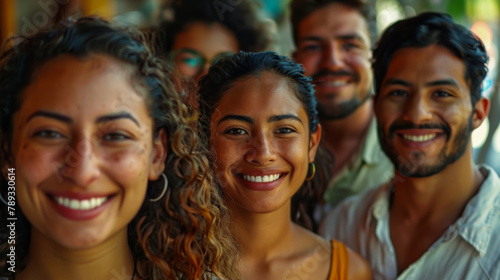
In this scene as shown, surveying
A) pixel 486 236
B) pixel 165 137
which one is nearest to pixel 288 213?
pixel 165 137

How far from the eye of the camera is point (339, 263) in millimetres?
2045

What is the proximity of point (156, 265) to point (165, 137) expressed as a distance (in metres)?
0.41

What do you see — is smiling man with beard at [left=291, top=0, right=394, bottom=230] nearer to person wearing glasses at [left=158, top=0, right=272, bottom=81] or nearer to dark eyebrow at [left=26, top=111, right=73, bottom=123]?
person wearing glasses at [left=158, top=0, right=272, bottom=81]

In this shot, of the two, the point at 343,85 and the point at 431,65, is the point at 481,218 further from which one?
the point at 343,85

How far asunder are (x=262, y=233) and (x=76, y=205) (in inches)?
27.9

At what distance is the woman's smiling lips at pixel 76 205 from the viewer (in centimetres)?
151

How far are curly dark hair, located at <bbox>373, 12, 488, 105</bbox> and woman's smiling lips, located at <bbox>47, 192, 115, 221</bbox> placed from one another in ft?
4.21

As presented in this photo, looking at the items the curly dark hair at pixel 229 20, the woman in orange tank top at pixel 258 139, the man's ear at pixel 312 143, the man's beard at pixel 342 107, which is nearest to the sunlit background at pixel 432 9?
the curly dark hair at pixel 229 20

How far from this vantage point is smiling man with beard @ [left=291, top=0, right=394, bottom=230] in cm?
286

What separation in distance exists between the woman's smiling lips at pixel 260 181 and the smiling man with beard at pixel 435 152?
0.63m

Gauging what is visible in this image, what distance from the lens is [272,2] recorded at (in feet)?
15.6

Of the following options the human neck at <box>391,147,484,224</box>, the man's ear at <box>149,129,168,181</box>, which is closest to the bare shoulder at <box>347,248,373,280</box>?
the human neck at <box>391,147,484,224</box>

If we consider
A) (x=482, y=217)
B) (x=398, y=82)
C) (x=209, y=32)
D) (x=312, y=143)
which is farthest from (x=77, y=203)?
(x=209, y=32)

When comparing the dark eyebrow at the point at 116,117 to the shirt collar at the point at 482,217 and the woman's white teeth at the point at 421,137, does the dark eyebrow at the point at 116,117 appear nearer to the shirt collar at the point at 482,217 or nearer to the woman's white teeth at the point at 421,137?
the woman's white teeth at the point at 421,137
